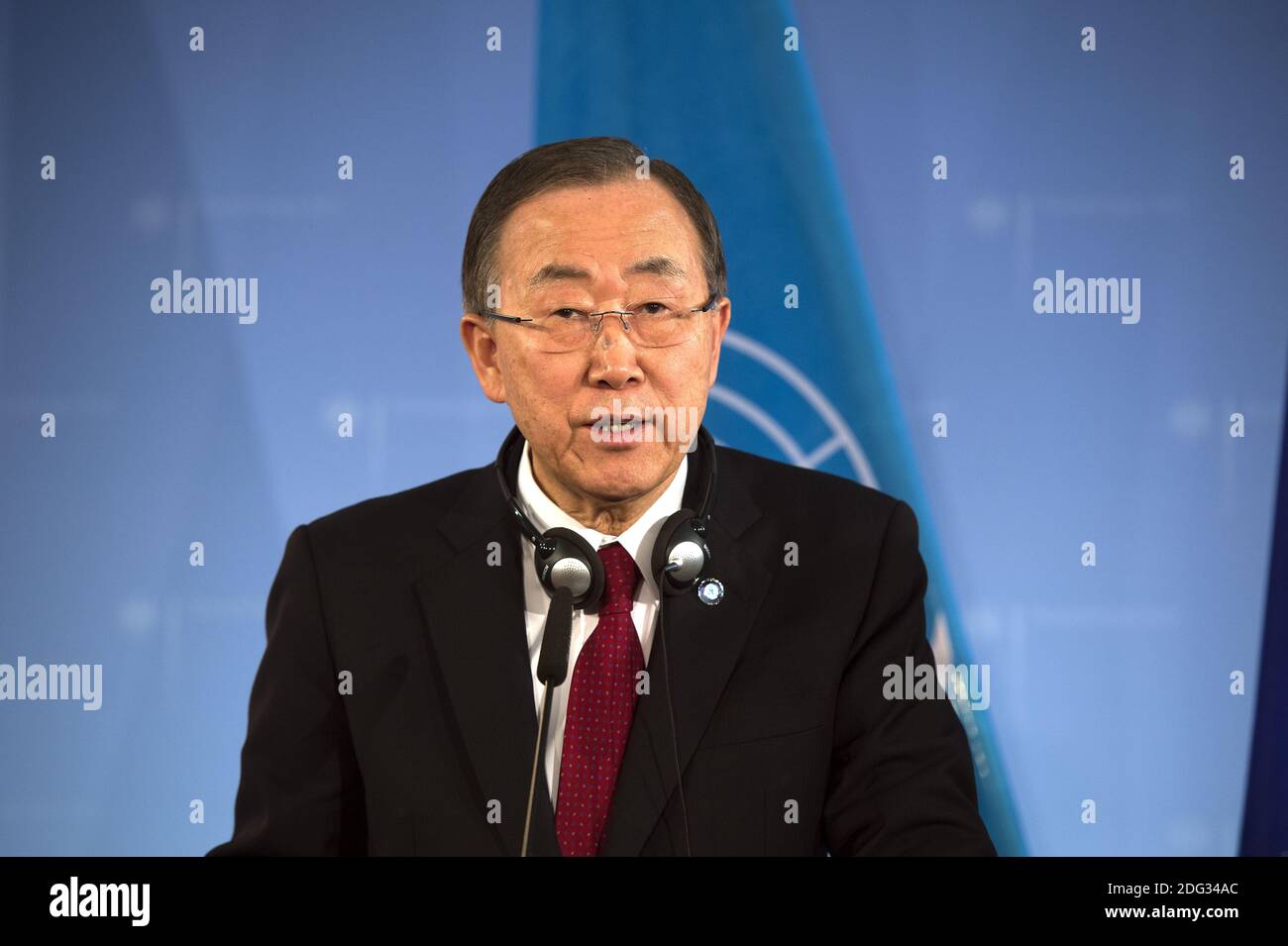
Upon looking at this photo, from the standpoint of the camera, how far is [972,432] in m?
2.45

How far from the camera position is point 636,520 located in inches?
81.4

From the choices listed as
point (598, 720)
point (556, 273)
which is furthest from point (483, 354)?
point (598, 720)

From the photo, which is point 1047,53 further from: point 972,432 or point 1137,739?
point 1137,739

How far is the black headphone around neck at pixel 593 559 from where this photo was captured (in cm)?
177

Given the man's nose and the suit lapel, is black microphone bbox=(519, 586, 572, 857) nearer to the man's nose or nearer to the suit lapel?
the suit lapel

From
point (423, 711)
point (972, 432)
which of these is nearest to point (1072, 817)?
point (972, 432)

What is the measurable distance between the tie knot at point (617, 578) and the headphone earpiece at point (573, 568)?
135 millimetres

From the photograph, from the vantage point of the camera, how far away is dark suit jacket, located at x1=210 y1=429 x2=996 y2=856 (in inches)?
73.2

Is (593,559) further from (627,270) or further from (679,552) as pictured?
(627,270)

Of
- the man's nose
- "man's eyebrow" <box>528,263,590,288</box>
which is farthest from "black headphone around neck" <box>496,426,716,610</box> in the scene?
"man's eyebrow" <box>528,263,590,288</box>

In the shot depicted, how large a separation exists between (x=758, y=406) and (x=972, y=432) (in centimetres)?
42

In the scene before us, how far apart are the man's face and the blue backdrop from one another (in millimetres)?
500

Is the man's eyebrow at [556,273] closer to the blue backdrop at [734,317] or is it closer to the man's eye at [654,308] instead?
the man's eye at [654,308]

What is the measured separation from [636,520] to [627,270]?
40 cm
